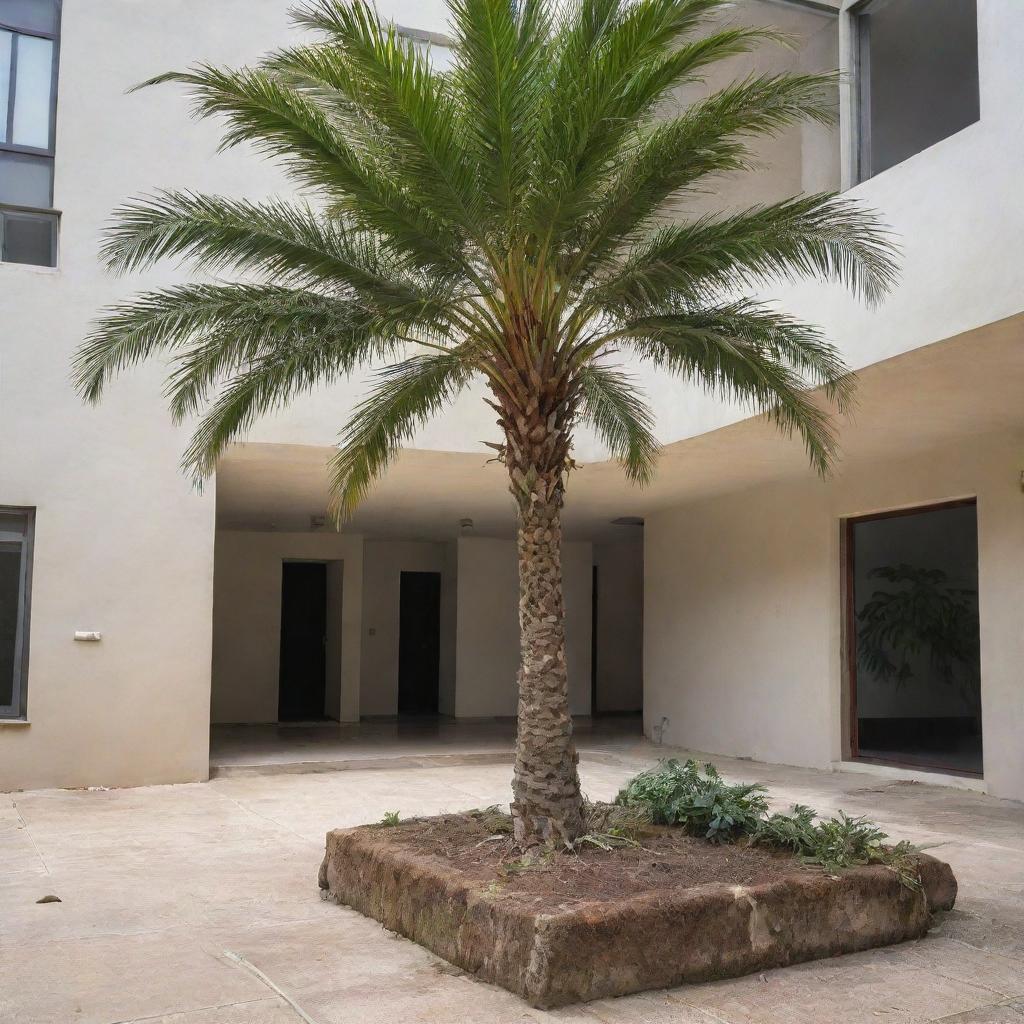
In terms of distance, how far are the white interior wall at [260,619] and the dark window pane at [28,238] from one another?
765cm

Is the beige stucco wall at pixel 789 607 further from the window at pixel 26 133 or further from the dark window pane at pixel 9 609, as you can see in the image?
the window at pixel 26 133

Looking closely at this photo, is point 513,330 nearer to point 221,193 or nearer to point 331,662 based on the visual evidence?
point 221,193

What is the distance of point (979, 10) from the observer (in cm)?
727

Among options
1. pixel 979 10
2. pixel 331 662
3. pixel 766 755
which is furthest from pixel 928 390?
pixel 331 662

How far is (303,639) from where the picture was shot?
770 inches

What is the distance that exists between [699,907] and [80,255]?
8.87 metres

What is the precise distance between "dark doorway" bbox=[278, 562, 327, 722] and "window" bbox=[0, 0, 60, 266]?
9299mm

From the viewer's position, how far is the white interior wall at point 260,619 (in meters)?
17.9

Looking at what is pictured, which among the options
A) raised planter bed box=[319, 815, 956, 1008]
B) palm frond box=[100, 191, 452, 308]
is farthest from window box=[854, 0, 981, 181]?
raised planter bed box=[319, 815, 956, 1008]

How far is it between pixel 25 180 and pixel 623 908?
372 inches

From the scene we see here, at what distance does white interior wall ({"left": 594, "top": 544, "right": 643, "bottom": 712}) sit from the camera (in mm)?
20906

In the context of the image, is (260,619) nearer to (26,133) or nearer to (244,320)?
(26,133)

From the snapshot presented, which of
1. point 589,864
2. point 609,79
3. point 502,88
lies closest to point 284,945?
point 589,864

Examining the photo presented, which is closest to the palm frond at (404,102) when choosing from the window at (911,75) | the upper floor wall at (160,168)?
the upper floor wall at (160,168)
